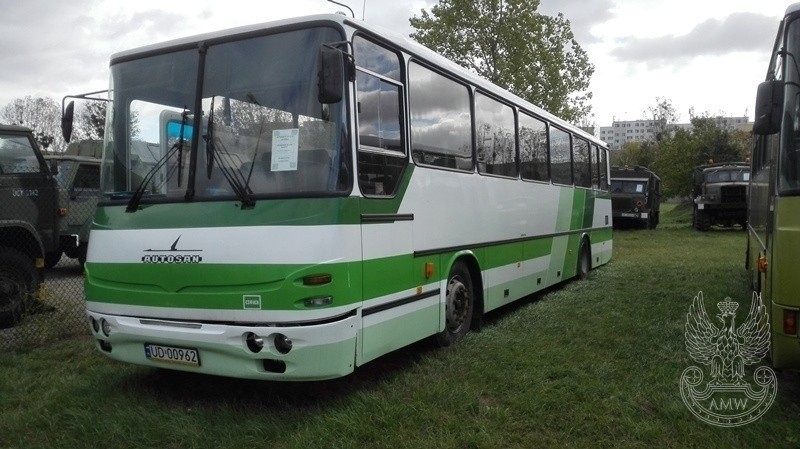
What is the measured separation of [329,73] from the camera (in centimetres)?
436

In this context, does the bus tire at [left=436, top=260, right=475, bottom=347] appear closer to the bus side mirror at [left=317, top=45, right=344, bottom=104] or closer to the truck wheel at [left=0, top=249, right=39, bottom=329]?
the bus side mirror at [left=317, top=45, right=344, bottom=104]

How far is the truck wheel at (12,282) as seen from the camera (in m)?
7.74

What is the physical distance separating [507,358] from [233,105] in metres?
3.25

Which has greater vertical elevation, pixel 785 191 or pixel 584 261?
pixel 785 191

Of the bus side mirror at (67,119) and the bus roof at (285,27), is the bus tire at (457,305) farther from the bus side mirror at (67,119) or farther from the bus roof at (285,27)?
the bus side mirror at (67,119)

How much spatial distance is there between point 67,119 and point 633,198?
25.0m

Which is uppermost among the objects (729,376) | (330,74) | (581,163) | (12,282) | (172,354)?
→ (330,74)

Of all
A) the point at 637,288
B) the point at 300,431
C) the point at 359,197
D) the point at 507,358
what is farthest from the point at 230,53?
the point at 637,288

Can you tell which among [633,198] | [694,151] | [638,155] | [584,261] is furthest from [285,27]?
[638,155]

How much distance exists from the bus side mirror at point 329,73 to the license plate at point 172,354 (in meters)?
2.06

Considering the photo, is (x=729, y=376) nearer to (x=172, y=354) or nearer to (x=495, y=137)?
(x=495, y=137)

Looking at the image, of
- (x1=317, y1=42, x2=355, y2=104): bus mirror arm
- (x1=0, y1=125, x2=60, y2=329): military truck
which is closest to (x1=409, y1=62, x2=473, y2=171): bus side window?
(x1=317, y1=42, x2=355, y2=104): bus mirror arm

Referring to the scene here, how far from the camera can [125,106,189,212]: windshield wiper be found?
495 cm

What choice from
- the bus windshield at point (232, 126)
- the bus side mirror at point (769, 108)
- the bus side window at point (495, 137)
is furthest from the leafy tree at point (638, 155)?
the bus windshield at point (232, 126)
